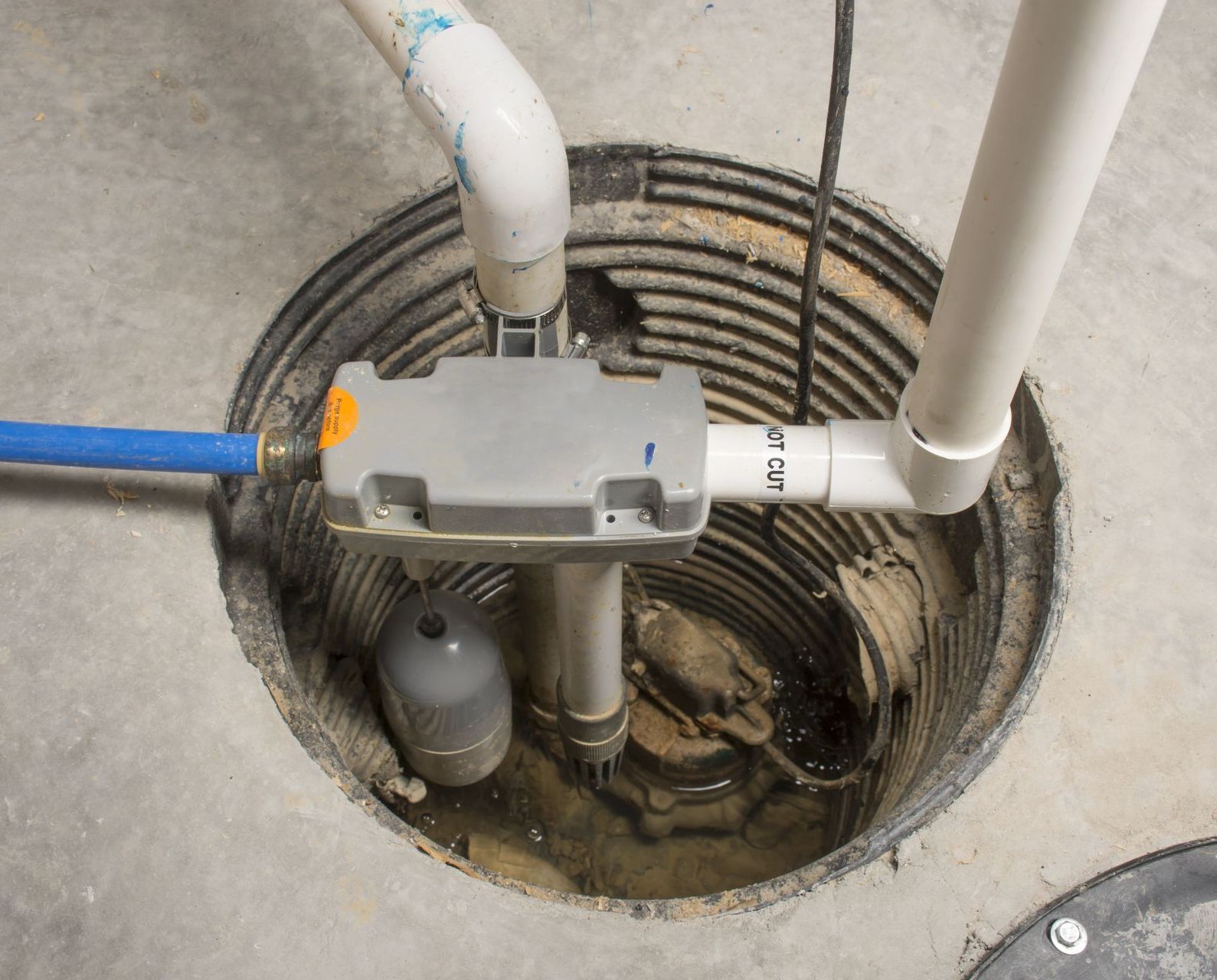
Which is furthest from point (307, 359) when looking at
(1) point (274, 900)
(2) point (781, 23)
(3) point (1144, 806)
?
(3) point (1144, 806)

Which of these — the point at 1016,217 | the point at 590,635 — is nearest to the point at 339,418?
the point at 590,635

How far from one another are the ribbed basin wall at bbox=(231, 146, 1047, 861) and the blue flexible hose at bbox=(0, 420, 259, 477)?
0.34 m

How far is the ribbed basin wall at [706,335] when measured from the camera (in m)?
2.40

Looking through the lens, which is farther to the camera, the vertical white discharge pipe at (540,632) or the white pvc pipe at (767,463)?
the vertical white discharge pipe at (540,632)

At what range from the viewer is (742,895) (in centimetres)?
189

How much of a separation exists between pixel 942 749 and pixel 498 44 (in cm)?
148

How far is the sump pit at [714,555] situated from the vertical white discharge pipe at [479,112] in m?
0.75

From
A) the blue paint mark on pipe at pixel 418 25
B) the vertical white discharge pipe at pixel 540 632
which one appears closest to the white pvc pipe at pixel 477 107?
the blue paint mark on pipe at pixel 418 25

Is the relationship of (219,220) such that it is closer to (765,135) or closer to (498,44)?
(498,44)

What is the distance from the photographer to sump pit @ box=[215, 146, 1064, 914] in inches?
86.0

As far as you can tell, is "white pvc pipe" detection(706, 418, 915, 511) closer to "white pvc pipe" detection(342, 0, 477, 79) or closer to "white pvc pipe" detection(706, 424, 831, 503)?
"white pvc pipe" detection(706, 424, 831, 503)

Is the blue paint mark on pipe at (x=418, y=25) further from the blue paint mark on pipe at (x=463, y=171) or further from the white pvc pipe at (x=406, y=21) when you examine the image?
the blue paint mark on pipe at (x=463, y=171)

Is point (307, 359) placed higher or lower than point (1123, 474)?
lower

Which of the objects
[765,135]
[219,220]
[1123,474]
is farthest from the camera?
[765,135]
